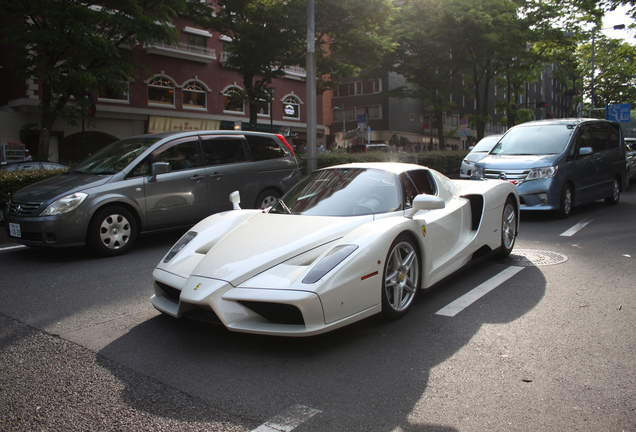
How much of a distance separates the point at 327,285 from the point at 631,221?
7.84 metres

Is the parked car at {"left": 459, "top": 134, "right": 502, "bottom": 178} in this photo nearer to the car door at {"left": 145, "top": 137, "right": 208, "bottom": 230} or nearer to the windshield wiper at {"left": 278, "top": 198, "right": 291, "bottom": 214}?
the car door at {"left": 145, "top": 137, "right": 208, "bottom": 230}

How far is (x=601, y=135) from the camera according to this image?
1079 centimetres

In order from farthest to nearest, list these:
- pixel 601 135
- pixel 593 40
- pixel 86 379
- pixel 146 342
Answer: pixel 593 40 < pixel 601 135 < pixel 146 342 < pixel 86 379

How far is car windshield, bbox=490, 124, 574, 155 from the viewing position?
9.82 m

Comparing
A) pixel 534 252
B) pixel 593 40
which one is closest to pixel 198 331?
pixel 534 252

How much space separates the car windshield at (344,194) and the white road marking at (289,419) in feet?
6.55

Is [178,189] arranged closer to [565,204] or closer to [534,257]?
[534,257]

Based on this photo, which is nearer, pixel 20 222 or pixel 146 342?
pixel 146 342

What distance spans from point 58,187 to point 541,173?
7841 mm

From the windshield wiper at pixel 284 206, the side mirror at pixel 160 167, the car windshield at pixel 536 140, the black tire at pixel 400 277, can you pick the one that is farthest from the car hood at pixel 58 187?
the car windshield at pixel 536 140

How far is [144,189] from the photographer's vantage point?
7168mm

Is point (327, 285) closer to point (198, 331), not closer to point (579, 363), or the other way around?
→ point (198, 331)

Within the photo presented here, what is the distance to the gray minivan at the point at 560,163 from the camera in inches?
361

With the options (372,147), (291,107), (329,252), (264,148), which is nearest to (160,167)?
(264,148)
